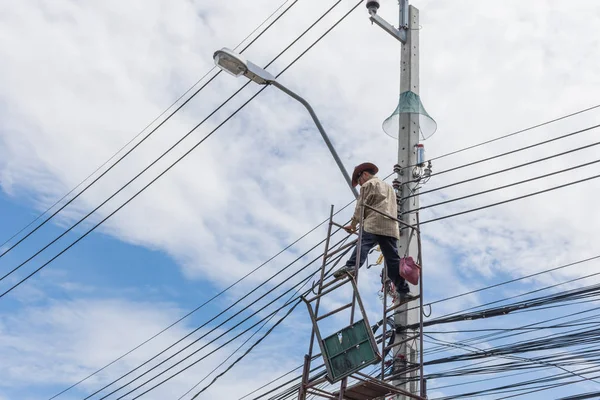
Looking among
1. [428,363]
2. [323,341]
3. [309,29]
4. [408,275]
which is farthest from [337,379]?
[309,29]

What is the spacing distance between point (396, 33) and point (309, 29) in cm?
172

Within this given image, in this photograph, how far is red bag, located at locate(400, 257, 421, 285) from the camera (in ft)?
24.9

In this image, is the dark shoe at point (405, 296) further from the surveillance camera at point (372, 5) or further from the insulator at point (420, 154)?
the surveillance camera at point (372, 5)

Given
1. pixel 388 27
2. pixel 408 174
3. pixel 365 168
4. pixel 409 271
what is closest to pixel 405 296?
pixel 409 271

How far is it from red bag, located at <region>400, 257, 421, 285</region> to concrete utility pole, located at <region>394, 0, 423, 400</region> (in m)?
0.56

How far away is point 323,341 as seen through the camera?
647cm

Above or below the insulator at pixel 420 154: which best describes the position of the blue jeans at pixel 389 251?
below

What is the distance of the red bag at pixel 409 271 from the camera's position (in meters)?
7.58

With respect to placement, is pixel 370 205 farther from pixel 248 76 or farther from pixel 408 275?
pixel 248 76

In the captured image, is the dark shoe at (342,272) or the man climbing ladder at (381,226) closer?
the dark shoe at (342,272)

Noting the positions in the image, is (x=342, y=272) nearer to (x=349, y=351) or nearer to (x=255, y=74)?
(x=349, y=351)

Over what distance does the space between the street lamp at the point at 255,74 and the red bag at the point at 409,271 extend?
143 centimetres

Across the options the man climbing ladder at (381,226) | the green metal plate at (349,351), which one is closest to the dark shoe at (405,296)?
the man climbing ladder at (381,226)

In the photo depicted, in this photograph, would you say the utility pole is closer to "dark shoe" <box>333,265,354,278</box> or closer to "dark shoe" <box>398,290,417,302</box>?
"dark shoe" <box>398,290,417,302</box>
